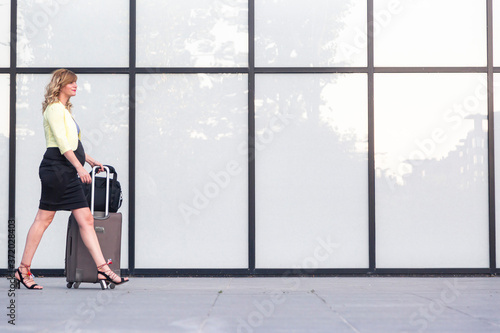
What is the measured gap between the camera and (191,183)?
723cm

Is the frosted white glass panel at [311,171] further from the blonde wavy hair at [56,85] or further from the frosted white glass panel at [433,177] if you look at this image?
the blonde wavy hair at [56,85]

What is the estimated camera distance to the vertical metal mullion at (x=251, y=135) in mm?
7207

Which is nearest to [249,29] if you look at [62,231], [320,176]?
[320,176]

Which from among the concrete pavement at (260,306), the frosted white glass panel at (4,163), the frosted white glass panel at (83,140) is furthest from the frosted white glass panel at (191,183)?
the frosted white glass panel at (4,163)

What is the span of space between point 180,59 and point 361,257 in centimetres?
271

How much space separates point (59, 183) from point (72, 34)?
2.17 meters

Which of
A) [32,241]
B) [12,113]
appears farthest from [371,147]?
[12,113]

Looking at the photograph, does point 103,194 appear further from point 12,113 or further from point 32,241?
point 12,113

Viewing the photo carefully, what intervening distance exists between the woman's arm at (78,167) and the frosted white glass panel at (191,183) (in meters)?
1.60

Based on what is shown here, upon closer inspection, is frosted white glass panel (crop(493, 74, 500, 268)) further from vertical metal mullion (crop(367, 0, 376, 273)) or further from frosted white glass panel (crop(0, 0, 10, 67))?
frosted white glass panel (crop(0, 0, 10, 67))

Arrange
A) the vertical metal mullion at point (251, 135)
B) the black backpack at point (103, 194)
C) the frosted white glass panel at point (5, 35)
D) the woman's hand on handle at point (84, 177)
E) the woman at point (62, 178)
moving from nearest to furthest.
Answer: the woman's hand on handle at point (84, 177)
the woman at point (62, 178)
the black backpack at point (103, 194)
the vertical metal mullion at point (251, 135)
the frosted white glass panel at point (5, 35)

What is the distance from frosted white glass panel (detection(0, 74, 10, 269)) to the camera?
7258 mm

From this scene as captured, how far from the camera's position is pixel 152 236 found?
23.7 feet

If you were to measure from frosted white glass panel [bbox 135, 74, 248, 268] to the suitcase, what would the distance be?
1.18 m
